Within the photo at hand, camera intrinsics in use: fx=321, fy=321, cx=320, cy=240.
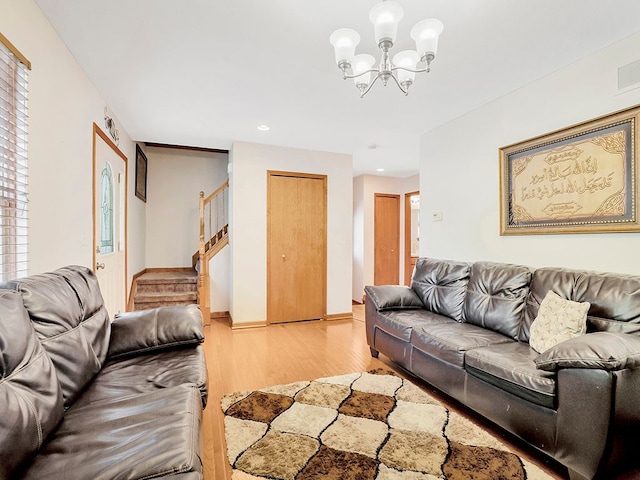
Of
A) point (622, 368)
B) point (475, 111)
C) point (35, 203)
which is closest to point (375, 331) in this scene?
Result: point (622, 368)

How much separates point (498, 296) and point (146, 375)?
247 centimetres

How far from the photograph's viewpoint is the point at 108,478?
2.65 feet

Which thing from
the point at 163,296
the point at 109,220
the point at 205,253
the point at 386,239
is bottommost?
the point at 163,296

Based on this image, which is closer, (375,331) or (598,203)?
(598,203)

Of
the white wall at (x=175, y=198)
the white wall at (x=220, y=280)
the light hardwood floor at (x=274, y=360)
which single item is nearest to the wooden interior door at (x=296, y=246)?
the light hardwood floor at (x=274, y=360)

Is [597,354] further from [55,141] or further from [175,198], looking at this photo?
[175,198]

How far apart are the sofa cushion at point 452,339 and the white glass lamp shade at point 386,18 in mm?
1880

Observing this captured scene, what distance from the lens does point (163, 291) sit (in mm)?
4699

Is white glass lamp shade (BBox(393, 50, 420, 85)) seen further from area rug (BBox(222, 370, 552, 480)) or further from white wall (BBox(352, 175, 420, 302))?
white wall (BBox(352, 175, 420, 302))

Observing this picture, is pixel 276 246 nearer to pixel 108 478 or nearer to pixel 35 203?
pixel 35 203

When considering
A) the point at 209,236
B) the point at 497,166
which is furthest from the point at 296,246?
the point at 497,166

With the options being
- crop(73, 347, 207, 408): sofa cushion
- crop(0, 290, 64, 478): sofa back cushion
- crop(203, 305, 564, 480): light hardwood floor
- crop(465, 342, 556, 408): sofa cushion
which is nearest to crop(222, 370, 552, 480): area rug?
crop(203, 305, 564, 480): light hardwood floor

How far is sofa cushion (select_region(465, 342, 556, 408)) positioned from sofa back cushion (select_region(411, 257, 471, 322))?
732mm

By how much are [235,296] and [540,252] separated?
11.2 feet
